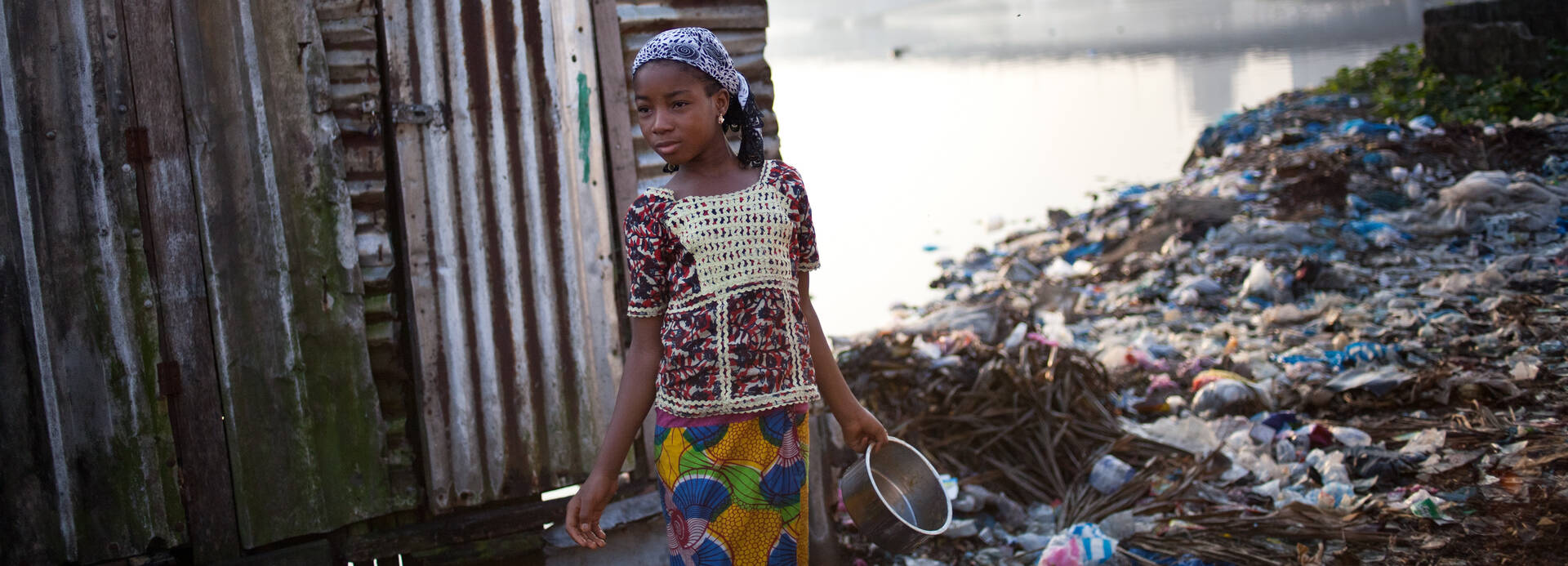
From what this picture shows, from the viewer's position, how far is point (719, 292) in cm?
195

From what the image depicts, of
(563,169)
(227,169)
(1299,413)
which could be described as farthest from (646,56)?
(1299,413)

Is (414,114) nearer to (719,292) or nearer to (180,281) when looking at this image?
(180,281)

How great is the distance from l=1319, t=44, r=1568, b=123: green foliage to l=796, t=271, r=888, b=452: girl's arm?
8103 mm

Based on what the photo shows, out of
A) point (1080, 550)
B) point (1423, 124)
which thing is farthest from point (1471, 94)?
point (1080, 550)

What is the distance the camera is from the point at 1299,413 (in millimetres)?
4578

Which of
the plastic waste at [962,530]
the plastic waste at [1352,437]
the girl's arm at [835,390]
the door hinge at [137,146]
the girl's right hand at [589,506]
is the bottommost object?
the plastic waste at [962,530]

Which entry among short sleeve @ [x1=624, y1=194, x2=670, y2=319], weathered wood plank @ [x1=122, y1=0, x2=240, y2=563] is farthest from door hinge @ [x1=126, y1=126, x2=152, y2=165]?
short sleeve @ [x1=624, y1=194, x2=670, y2=319]

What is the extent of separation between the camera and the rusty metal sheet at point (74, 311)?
2604 mm

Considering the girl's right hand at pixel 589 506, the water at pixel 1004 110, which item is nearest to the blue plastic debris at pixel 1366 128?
the water at pixel 1004 110

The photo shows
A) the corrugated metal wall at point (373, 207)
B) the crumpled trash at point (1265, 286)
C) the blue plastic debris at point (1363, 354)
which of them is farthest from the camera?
the crumpled trash at point (1265, 286)

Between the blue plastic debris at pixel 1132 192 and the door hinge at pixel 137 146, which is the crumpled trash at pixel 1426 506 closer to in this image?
the door hinge at pixel 137 146

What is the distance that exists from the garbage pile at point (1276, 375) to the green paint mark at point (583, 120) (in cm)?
151

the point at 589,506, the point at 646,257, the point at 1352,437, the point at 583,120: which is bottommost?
the point at 1352,437

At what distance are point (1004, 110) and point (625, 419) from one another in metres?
13.3
